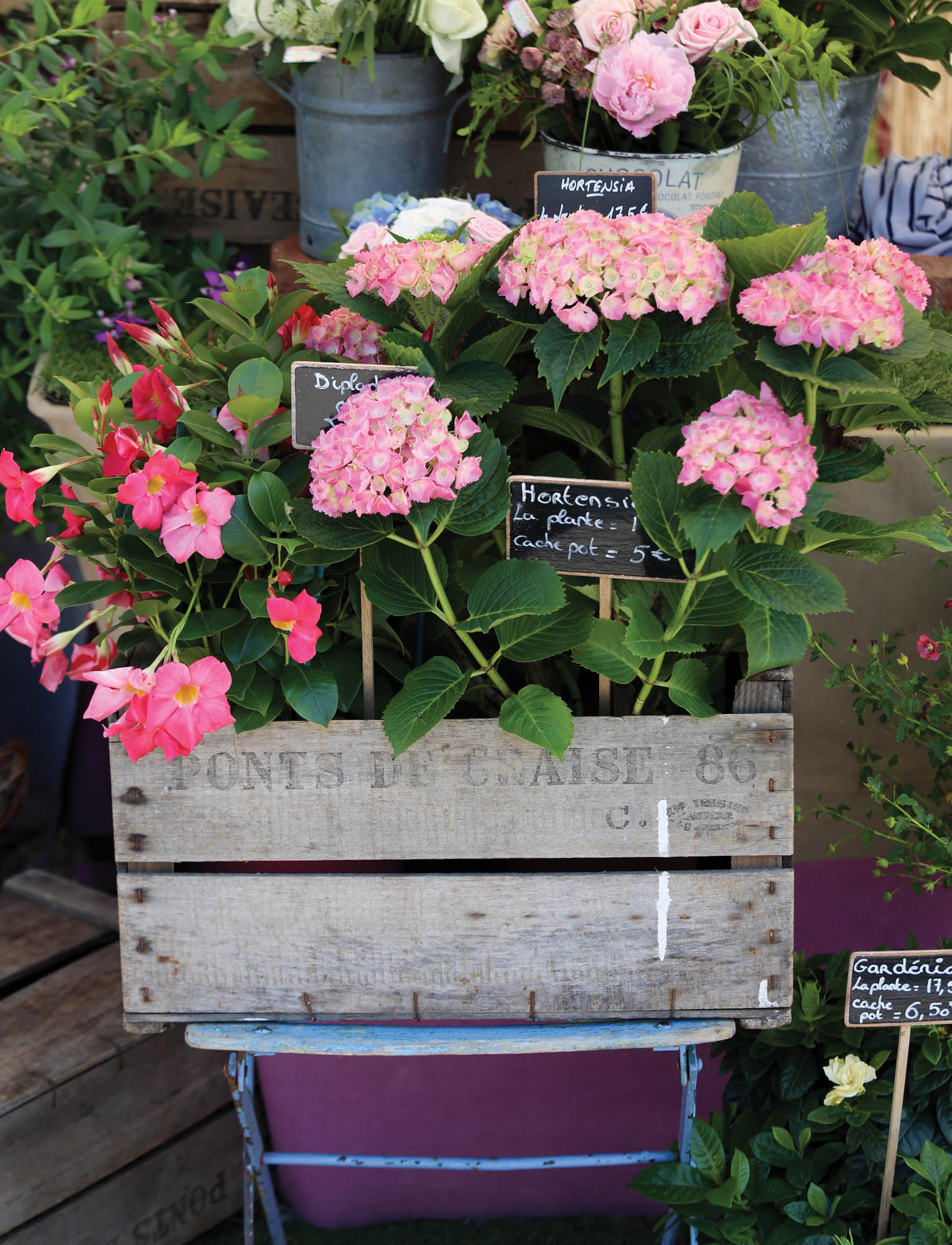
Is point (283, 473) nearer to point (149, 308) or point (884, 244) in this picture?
point (884, 244)

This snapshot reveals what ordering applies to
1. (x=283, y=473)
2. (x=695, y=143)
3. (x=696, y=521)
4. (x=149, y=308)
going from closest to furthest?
(x=696, y=521) → (x=283, y=473) → (x=695, y=143) → (x=149, y=308)

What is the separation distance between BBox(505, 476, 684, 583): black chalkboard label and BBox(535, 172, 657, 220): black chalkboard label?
29 cm

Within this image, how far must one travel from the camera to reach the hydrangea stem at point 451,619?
2.82ft

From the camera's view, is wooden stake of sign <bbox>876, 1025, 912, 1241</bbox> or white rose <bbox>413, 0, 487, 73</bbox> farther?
white rose <bbox>413, 0, 487, 73</bbox>

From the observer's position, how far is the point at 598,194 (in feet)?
3.33

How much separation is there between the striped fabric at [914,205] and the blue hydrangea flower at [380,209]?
647mm

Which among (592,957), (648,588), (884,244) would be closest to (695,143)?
(884,244)

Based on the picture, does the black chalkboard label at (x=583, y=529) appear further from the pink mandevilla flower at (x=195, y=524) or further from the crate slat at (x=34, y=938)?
the crate slat at (x=34, y=938)

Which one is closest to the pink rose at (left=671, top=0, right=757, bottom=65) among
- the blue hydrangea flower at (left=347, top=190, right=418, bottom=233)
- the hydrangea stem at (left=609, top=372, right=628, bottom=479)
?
the blue hydrangea flower at (left=347, top=190, right=418, bottom=233)

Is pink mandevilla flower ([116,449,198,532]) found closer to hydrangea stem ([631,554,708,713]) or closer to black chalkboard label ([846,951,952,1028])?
hydrangea stem ([631,554,708,713])

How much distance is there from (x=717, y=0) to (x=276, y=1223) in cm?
156

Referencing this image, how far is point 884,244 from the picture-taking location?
2.81ft

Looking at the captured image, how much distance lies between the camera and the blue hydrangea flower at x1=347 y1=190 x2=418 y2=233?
140 centimetres

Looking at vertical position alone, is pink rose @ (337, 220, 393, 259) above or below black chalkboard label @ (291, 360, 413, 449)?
above
